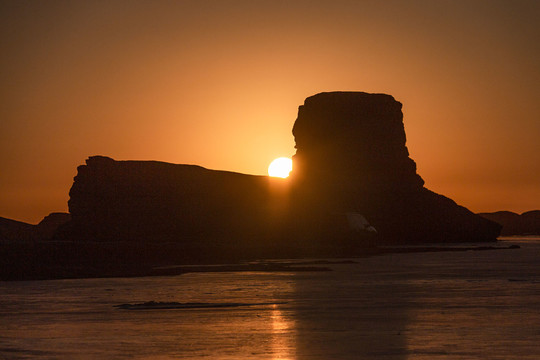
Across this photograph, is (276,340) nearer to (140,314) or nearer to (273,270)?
(140,314)

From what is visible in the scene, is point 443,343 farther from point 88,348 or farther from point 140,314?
point 140,314

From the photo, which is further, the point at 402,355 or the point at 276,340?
the point at 276,340

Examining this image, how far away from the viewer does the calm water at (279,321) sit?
21531mm

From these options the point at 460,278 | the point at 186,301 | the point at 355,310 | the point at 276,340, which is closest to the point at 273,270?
the point at 460,278

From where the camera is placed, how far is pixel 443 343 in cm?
2236

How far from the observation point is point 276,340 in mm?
23328

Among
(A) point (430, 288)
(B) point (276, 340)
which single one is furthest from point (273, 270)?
(B) point (276, 340)

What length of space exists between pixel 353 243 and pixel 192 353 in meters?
135

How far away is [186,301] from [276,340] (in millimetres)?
11923

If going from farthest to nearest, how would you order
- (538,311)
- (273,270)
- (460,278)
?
(273,270), (460,278), (538,311)

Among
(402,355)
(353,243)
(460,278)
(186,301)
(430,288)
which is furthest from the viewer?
(353,243)

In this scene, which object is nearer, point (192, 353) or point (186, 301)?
point (192, 353)

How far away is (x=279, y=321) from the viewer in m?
27.8

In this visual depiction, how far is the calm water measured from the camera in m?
21.5
